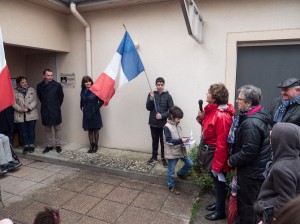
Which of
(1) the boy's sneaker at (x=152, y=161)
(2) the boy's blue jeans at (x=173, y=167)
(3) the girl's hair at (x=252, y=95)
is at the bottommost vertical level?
(1) the boy's sneaker at (x=152, y=161)

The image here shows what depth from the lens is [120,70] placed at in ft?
15.0

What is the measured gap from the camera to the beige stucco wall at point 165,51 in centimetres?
418

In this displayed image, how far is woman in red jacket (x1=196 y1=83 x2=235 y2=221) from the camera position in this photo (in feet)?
9.20

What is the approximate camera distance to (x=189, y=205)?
3.50m

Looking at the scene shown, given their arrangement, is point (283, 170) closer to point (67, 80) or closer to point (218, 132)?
point (218, 132)

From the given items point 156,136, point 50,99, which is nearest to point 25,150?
point 50,99

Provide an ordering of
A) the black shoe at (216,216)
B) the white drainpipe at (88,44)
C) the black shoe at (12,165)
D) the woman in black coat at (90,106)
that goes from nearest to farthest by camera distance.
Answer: the black shoe at (216,216) < the black shoe at (12,165) < the woman in black coat at (90,106) < the white drainpipe at (88,44)

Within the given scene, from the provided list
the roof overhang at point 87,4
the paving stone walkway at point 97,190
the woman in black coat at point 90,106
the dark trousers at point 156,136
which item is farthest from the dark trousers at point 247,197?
the roof overhang at point 87,4

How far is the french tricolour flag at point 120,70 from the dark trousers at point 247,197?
2755 mm

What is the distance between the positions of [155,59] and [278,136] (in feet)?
11.8

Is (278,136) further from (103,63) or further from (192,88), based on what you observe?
(103,63)

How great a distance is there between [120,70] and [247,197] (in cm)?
313

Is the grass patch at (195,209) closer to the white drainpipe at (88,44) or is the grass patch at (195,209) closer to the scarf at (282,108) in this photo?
the scarf at (282,108)

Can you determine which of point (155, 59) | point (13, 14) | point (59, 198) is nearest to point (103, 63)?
point (155, 59)
